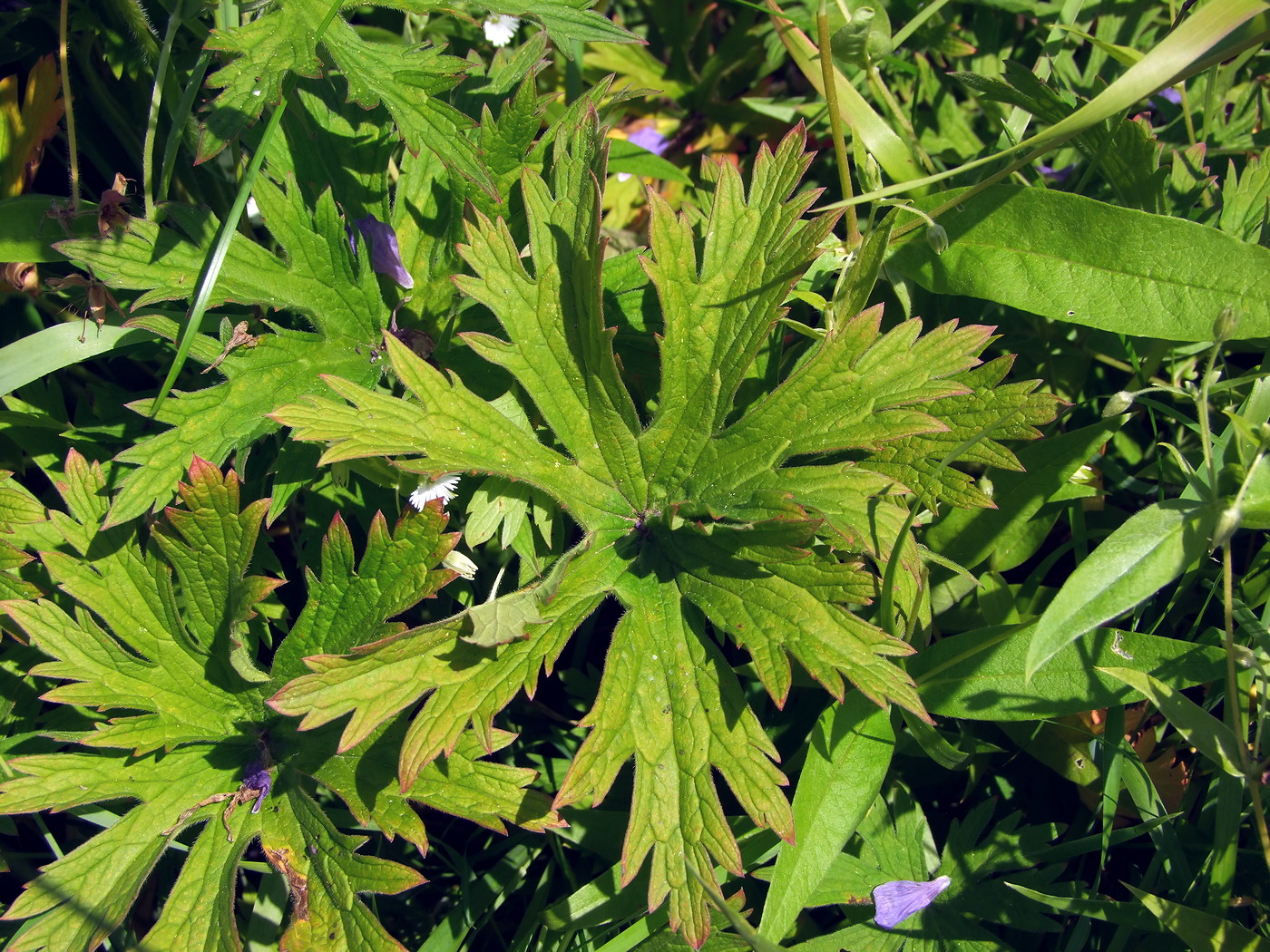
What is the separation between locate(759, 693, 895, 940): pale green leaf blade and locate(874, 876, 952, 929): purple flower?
16 centimetres

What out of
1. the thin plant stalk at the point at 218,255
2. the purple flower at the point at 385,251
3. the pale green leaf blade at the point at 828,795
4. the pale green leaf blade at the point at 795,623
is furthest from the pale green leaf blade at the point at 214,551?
the pale green leaf blade at the point at 828,795

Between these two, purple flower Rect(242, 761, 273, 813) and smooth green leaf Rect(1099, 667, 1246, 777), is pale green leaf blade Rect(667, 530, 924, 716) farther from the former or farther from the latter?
purple flower Rect(242, 761, 273, 813)

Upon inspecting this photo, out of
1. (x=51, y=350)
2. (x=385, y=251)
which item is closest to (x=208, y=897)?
(x=51, y=350)

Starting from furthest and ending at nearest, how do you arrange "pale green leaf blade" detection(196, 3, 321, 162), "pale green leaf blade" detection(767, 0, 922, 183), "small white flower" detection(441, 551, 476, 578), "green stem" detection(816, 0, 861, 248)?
"pale green leaf blade" detection(767, 0, 922, 183) → "green stem" detection(816, 0, 861, 248) → "small white flower" detection(441, 551, 476, 578) → "pale green leaf blade" detection(196, 3, 321, 162)

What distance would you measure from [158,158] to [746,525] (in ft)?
5.50

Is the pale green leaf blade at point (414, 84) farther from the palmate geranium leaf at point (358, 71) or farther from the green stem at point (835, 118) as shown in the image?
the green stem at point (835, 118)

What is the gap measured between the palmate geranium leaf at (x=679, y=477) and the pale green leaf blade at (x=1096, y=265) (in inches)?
13.7

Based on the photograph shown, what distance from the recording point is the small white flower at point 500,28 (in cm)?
226

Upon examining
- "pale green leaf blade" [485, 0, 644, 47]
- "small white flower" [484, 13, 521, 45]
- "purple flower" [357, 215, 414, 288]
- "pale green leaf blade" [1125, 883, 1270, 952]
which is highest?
"pale green leaf blade" [485, 0, 644, 47]

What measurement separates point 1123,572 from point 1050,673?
39 centimetres

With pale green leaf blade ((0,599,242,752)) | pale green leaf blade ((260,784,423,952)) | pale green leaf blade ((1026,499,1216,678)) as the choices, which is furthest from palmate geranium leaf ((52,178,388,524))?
pale green leaf blade ((1026,499,1216,678))

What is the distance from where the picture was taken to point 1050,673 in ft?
5.72

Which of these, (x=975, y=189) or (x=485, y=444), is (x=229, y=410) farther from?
(x=975, y=189)

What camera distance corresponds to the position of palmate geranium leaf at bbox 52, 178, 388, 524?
172 cm
